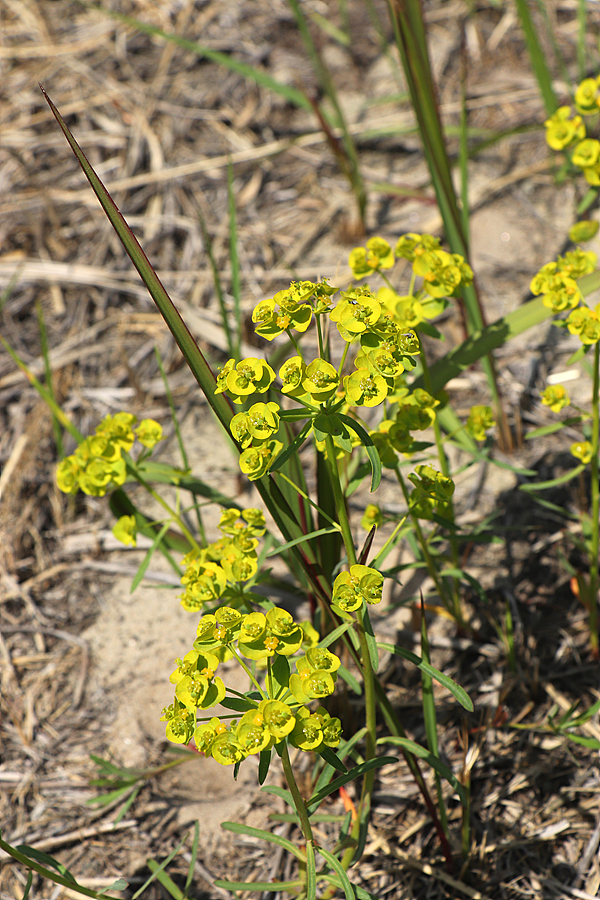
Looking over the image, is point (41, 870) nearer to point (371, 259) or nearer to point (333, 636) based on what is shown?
point (333, 636)

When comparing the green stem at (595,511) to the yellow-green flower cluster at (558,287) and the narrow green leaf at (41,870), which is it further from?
the narrow green leaf at (41,870)

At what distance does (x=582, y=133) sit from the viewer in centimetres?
145

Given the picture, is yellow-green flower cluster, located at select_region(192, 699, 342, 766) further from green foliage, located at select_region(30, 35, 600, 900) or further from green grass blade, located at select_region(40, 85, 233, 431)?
green grass blade, located at select_region(40, 85, 233, 431)

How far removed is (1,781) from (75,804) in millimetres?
196

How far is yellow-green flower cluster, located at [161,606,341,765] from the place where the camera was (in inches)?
33.9

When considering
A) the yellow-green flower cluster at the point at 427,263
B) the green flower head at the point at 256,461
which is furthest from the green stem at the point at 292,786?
the yellow-green flower cluster at the point at 427,263

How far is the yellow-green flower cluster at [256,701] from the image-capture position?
86cm

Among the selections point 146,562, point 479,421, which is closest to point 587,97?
point 479,421

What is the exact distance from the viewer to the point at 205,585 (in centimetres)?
108

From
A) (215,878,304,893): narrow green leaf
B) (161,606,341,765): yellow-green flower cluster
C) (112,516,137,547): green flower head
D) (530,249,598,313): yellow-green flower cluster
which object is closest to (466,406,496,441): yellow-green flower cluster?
(530,249,598,313): yellow-green flower cluster

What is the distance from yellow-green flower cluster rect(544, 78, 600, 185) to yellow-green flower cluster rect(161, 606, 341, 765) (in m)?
1.09

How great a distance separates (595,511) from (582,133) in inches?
30.3

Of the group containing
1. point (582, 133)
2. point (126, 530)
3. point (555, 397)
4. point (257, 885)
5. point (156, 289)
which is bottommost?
point (257, 885)

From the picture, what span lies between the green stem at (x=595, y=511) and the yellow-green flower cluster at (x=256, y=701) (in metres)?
0.72
